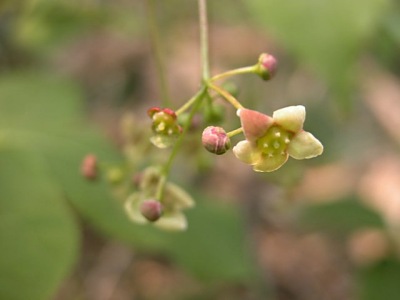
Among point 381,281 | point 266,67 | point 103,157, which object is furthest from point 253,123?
point 381,281

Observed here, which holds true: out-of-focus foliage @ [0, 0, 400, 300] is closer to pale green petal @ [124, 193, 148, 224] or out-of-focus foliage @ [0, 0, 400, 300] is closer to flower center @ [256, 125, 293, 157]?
pale green petal @ [124, 193, 148, 224]

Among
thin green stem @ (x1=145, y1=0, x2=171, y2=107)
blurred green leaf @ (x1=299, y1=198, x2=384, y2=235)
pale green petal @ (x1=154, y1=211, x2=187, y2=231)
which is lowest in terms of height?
blurred green leaf @ (x1=299, y1=198, x2=384, y2=235)

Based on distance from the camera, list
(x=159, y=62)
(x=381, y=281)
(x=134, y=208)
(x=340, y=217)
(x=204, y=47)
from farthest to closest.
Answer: (x=340, y=217) → (x=381, y=281) → (x=159, y=62) → (x=134, y=208) → (x=204, y=47)

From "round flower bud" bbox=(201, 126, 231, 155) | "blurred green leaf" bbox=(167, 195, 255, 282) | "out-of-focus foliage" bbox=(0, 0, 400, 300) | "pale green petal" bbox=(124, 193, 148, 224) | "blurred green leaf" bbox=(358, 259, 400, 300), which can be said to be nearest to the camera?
"round flower bud" bbox=(201, 126, 231, 155)

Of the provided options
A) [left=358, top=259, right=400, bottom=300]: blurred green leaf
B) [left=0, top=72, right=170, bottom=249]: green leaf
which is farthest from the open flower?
[left=358, top=259, right=400, bottom=300]: blurred green leaf

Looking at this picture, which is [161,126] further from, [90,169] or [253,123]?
[90,169]

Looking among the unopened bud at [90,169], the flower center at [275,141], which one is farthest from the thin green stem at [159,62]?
the flower center at [275,141]

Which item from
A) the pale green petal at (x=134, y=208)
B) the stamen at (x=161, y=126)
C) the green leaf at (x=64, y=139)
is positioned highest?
the stamen at (x=161, y=126)

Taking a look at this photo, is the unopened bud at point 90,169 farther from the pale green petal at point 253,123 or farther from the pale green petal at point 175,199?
the pale green petal at point 253,123
